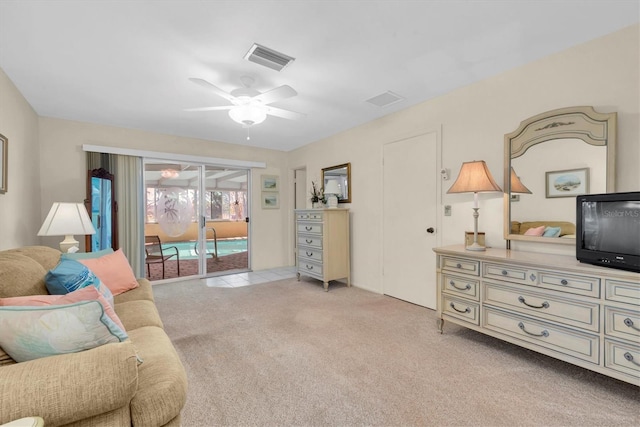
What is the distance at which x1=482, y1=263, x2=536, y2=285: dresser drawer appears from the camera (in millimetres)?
Result: 1960

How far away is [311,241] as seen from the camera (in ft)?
13.9

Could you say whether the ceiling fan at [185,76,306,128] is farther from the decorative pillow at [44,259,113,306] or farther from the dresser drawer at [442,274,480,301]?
the dresser drawer at [442,274,480,301]

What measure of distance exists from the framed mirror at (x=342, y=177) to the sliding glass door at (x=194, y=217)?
168 centimetres

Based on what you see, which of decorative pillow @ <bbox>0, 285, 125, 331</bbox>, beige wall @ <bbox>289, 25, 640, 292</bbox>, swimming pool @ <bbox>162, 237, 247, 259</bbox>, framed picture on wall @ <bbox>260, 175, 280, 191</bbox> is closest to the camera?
decorative pillow @ <bbox>0, 285, 125, 331</bbox>

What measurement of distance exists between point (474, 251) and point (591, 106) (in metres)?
1.35

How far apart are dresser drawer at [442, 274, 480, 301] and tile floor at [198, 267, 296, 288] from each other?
282 centimetres

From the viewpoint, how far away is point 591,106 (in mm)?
2047

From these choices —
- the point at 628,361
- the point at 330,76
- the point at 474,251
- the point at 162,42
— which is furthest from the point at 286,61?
the point at 628,361

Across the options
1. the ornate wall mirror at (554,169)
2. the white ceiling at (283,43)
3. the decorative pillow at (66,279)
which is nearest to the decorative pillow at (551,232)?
the ornate wall mirror at (554,169)

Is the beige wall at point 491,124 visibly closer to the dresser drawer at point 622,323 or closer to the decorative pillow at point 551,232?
the decorative pillow at point 551,232

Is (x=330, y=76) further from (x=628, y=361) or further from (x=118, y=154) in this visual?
(x=118, y=154)

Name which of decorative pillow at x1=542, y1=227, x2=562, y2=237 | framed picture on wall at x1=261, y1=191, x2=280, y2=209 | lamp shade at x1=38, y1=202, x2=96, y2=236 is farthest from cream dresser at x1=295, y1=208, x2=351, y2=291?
lamp shade at x1=38, y1=202, x2=96, y2=236

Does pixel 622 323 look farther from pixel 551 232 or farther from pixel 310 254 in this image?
pixel 310 254

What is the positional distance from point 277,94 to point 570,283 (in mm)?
2560
